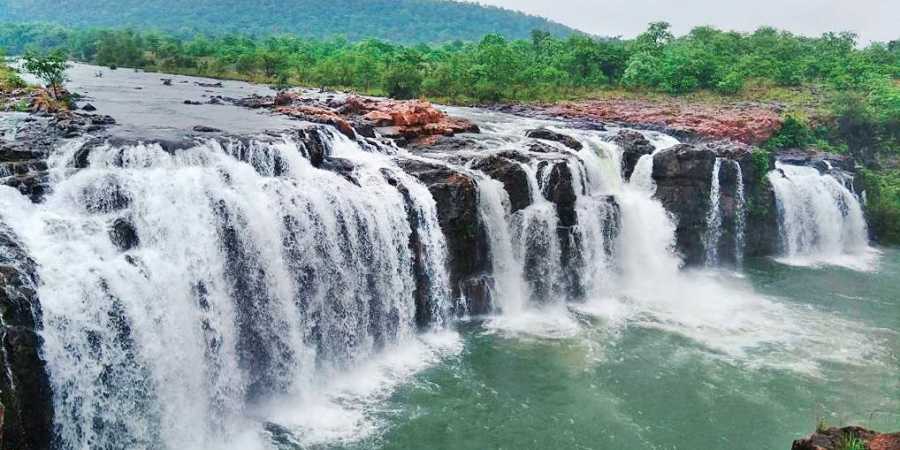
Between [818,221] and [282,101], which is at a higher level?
[282,101]

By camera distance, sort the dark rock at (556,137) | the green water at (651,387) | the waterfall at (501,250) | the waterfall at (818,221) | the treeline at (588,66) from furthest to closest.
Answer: the treeline at (588,66) < the waterfall at (818,221) < the dark rock at (556,137) < the waterfall at (501,250) < the green water at (651,387)

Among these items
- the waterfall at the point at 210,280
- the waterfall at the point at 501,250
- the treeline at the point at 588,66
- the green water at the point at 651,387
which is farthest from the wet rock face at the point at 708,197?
the treeline at the point at 588,66

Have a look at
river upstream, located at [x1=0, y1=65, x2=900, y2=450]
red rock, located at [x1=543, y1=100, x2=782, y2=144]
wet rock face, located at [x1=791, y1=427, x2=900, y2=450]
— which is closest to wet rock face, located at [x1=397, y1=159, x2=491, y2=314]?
river upstream, located at [x1=0, y1=65, x2=900, y2=450]

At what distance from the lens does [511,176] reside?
1788 cm

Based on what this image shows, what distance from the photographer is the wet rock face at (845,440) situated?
721cm

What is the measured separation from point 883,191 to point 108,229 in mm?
29404

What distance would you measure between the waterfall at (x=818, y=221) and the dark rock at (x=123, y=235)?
21.7 meters

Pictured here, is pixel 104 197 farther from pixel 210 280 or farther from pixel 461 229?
pixel 461 229

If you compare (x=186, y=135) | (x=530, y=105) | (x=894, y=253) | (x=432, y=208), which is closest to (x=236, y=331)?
(x=432, y=208)

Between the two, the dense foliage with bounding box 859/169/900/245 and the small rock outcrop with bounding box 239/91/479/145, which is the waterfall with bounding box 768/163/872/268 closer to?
the dense foliage with bounding box 859/169/900/245

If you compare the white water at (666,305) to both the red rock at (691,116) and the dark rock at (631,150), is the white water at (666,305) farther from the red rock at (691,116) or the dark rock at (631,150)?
the red rock at (691,116)

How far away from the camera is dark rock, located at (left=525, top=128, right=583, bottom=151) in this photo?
22266 millimetres

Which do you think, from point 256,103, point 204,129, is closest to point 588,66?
point 256,103

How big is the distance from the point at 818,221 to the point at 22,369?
25166mm
